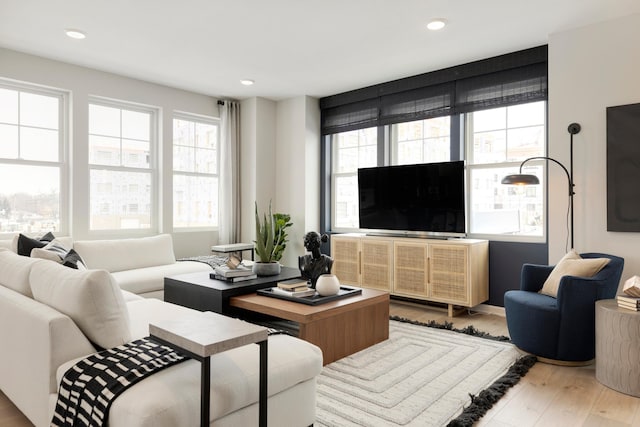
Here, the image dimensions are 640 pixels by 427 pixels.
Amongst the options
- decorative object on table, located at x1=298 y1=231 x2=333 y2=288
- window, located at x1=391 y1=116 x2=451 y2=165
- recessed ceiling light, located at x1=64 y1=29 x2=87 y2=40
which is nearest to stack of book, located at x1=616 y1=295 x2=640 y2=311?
decorative object on table, located at x1=298 y1=231 x2=333 y2=288

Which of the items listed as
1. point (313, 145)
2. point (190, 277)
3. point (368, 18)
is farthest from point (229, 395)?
point (313, 145)

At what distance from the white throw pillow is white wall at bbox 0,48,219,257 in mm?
4159

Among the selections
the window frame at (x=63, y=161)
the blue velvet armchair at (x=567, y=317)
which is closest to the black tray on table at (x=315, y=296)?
the blue velvet armchair at (x=567, y=317)

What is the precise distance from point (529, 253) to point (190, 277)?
3228 mm

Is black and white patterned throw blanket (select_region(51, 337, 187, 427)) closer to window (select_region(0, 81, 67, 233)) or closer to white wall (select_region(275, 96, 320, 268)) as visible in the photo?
window (select_region(0, 81, 67, 233))

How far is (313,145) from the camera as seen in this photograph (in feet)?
19.3

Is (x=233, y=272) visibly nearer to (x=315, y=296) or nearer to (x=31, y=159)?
(x=315, y=296)

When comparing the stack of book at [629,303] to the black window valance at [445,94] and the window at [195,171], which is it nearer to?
the black window valance at [445,94]

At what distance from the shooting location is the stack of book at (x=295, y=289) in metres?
3.10

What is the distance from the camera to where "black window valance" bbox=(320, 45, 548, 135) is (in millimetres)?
4094

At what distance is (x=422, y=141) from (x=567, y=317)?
2.73m

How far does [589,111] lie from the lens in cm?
350

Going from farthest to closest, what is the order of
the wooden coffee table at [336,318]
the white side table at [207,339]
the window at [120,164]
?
the window at [120,164], the wooden coffee table at [336,318], the white side table at [207,339]

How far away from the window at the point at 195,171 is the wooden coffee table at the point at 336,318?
2705mm
